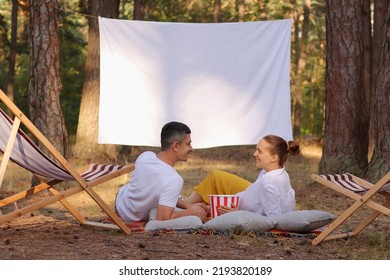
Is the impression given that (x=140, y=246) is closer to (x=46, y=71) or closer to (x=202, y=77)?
(x=46, y=71)

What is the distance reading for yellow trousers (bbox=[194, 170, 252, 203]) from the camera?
19.0 feet

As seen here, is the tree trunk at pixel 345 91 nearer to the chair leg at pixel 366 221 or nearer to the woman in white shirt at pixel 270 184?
the chair leg at pixel 366 221

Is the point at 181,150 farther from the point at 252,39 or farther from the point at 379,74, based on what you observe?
the point at 252,39

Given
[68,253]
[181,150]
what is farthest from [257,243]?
[68,253]

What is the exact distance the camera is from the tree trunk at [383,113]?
795 centimetres

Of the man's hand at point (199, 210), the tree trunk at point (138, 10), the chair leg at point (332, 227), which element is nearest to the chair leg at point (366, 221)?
the chair leg at point (332, 227)

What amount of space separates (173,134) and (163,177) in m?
0.26

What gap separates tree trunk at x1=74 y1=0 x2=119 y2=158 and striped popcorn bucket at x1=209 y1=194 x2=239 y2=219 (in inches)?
252

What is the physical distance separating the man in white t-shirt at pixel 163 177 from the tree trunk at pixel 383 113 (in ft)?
9.89

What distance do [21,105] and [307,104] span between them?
18.1ft

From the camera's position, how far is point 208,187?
581 cm

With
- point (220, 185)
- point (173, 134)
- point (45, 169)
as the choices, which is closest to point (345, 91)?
point (220, 185)

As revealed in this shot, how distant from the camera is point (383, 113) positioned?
7.97 metres

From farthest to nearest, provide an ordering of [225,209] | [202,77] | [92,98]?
[92,98] < [202,77] < [225,209]
